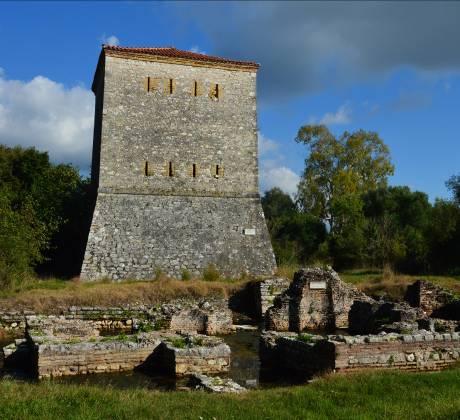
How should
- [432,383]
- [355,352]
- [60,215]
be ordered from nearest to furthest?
[432,383] → [355,352] → [60,215]

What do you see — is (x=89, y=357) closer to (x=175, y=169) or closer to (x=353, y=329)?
(x=353, y=329)

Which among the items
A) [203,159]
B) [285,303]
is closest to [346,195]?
[203,159]

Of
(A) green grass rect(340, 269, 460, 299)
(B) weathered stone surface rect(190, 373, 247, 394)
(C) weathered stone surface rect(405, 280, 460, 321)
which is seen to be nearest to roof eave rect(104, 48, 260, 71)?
(A) green grass rect(340, 269, 460, 299)

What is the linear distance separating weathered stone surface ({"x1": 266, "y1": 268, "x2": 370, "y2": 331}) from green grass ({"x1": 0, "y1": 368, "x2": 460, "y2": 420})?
8489 mm

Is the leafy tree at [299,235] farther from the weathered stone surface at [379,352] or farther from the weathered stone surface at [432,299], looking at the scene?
the weathered stone surface at [379,352]

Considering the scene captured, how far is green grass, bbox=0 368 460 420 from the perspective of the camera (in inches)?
240

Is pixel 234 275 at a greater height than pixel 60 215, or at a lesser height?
lesser

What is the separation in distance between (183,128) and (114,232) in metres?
5.77

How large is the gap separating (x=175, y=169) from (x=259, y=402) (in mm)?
17542

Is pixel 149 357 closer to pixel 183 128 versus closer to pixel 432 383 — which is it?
pixel 432 383

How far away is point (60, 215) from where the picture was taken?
86.1 ft

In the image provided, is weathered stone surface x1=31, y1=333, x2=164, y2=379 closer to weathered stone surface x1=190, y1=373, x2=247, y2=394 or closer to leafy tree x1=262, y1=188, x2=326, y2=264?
weathered stone surface x1=190, y1=373, x2=247, y2=394

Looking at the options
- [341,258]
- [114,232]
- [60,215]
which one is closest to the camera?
[114,232]

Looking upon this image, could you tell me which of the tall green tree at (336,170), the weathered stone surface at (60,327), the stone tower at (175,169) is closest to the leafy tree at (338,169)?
the tall green tree at (336,170)
